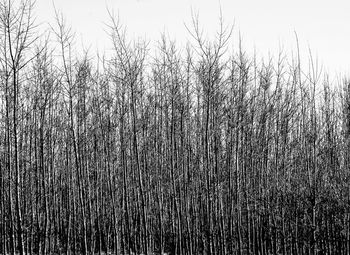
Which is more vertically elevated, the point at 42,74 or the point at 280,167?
the point at 42,74

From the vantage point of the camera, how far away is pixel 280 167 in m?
14.8

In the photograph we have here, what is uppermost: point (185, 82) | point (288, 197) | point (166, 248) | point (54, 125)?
point (185, 82)

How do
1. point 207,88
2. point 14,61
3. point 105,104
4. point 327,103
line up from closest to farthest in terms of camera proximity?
point 14,61 < point 207,88 < point 105,104 < point 327,103

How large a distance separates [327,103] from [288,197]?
5.58 m

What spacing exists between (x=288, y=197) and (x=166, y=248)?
28.0 feet

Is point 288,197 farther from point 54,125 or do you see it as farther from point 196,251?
point 54,125

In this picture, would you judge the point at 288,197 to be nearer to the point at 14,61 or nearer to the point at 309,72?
the point at 309,72

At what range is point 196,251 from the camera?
1508cm

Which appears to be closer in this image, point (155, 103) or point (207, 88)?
point (207, 88)

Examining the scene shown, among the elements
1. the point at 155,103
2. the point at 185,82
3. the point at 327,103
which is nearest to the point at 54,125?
the point at 155,103

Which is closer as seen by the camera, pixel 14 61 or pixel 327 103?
pixel 14 61

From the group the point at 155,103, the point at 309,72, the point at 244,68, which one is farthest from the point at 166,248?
the point at 309,72

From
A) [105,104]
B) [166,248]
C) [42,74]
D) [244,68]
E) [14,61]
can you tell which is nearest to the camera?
[14,61]

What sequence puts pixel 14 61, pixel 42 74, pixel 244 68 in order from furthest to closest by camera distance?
pixel 42 74 → pixel 244 68 → pixel 14 61
